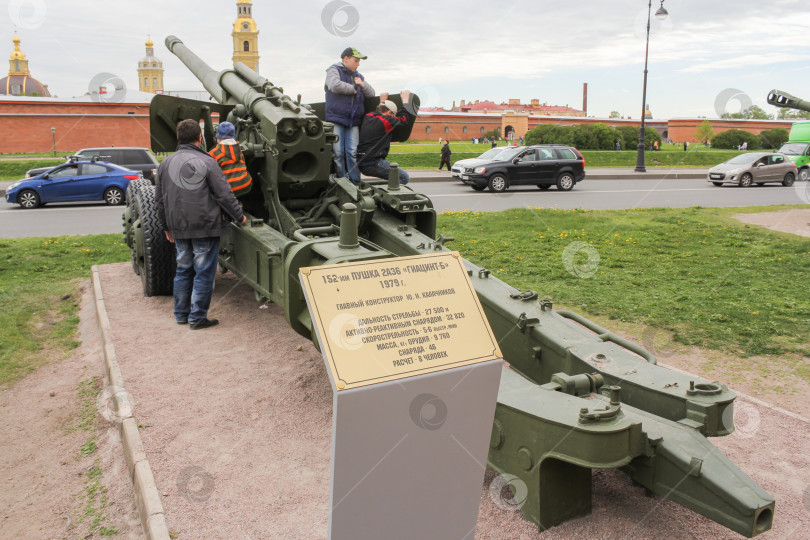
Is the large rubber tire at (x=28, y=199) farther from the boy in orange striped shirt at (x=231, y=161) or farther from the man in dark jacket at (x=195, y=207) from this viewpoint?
the boy in orange striped shirt at (x=231, y=161)

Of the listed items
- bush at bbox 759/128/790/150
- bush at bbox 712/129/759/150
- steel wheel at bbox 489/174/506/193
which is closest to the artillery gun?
steel wheel at bbox 489/174/506/193

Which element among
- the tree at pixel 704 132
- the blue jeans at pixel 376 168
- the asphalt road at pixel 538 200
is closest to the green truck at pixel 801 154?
the asphalt road at pixel 538 200

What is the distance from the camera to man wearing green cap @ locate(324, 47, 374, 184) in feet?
21.6

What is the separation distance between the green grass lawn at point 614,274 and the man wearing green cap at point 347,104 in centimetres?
244

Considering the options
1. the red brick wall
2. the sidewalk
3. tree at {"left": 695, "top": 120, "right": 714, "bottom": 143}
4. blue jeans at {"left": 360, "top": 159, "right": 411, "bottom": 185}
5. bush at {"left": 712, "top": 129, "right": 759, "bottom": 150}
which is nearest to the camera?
blue jeans at {"left": 360, "top": 159, "right": 411, "bottom": 185}

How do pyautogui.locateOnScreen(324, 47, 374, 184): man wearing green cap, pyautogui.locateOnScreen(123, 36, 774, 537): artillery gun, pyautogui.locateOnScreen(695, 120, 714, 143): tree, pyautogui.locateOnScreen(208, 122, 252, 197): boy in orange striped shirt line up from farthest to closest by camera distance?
pyautogui.locateOnScreen(695, 120, 714, 143): tree → pyautogui.locateOnScreen(324, 47, 374, 184): man wearing green cap → pyautogui.locateOnScreen(208, 122, 252, 197): boy in orange striped shirt → pyautogui.locateOnScreen(123, 36, 774, 537): artillery gun

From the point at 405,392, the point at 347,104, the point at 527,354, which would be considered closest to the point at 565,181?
the point at 347,104

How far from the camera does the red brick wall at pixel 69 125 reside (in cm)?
3959

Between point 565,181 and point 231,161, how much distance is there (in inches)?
653

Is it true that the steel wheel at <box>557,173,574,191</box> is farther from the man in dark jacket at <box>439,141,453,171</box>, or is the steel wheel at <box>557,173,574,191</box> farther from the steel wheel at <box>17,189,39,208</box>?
the steel wheel at <box>17,189,39,208</box>

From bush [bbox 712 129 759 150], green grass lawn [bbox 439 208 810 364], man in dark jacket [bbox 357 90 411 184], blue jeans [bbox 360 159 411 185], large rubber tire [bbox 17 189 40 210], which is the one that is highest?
bush [bbox 712 129 759 150]

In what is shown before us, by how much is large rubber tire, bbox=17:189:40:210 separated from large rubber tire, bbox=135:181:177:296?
35.6ft

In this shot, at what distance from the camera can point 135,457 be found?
369cm

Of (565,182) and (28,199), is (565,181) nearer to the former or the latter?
(565,182)
